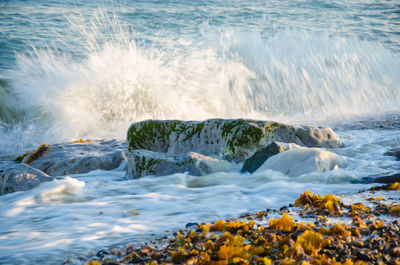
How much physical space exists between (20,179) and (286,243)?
3.15 m

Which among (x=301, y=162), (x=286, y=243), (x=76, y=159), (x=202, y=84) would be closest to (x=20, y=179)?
(x=76, y=159)

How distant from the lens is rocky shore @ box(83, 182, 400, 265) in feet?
6.72

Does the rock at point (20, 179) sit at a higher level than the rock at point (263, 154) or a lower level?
lower

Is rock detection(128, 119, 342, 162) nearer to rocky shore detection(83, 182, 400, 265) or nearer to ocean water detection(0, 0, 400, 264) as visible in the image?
ocean water detection(0, 0, 400, 264)

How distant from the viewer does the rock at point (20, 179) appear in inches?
166

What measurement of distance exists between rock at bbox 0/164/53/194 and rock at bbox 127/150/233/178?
0.97m

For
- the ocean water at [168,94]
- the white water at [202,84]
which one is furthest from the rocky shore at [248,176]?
the white water at [202,84]

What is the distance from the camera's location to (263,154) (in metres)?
4.70

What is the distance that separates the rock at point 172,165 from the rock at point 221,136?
43 centimetres

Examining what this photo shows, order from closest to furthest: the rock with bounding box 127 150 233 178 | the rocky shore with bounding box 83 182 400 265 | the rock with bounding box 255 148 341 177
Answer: the rocky shore with bounding box 83 182 400 265, the rock with bounding box 255 148 341 177, the rock with bounding box 127 150 233 178

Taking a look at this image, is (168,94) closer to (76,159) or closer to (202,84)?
(202,84)

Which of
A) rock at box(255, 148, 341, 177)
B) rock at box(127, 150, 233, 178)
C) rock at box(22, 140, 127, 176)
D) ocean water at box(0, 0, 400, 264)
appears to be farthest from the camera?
rock at box(22, 140, 127, 176)

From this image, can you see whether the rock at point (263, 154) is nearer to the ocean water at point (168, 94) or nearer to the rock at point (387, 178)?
the ocean water at point (168, 94)

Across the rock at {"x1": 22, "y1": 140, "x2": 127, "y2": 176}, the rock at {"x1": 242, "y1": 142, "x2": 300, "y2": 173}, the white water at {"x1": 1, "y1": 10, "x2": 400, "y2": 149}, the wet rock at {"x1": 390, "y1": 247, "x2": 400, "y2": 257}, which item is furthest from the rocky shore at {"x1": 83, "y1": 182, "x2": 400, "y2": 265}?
the white water at {"x1": 1, "y1": 10, "x2": 400, "y2": 149}
